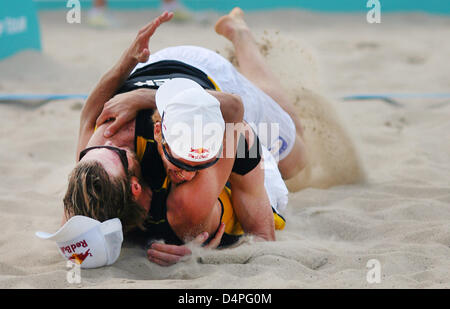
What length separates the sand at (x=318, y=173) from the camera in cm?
181

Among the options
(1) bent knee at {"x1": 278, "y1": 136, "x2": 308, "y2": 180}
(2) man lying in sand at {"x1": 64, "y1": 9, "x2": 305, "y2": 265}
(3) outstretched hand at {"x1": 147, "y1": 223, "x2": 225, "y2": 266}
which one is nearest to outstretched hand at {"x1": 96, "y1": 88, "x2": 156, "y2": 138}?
(2) man lying in sand at {"x1": 64, "y1": 9, "x2": 305, "y2": 265}

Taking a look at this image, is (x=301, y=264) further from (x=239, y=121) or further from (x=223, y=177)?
(x=239, y=121)

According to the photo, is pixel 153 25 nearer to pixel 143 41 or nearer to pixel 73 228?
pixel 143 41

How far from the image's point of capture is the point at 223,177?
190 centimetres

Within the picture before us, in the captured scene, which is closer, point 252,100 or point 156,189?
point 156,189

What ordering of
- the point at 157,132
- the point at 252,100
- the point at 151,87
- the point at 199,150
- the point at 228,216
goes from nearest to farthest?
the point at 199,150, the point at 157,132, the point at 228,216, the point at 151,87, the point at 252,100

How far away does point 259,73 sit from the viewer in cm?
290

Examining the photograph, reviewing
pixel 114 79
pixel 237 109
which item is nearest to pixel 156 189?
pixel 237 109

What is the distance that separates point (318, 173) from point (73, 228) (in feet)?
5.24

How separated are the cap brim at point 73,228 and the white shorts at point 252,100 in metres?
1.07

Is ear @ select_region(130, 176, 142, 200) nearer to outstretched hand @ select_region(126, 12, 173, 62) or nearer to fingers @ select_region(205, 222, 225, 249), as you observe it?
fingers @ select_region(205, 222, 225, 249)

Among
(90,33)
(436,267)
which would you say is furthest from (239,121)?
(90,33)

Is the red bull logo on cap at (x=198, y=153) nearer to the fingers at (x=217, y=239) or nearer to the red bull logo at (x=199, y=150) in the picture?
the red bull logo at (x=199, y=150)

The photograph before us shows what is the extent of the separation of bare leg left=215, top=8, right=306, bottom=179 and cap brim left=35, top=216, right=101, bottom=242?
1.20 metres
